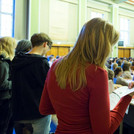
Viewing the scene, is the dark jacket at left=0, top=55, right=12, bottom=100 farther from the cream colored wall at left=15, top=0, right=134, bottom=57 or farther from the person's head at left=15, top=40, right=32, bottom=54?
the cream colored wall at left=15, top=0, right=134, bottom=57

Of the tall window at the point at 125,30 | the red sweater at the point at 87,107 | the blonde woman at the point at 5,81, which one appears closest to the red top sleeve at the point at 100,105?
the red sweater at the point at 87,107

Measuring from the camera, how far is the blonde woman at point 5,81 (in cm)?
178

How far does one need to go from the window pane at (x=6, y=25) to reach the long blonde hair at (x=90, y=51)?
8717 mm

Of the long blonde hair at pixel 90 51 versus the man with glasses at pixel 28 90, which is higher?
the long blonde hair at pixel 90 51

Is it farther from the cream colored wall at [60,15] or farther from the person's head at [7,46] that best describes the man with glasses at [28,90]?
the cream colored wall at [60,15]

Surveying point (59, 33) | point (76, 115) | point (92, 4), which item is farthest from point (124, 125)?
point (92, 4)

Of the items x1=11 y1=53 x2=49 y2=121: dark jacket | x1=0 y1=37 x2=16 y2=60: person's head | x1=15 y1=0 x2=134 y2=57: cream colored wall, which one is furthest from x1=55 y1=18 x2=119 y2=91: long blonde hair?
x1=15 y1=0 x2=134 y2=57: cream colored wall

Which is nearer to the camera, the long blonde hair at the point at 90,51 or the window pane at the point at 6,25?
the long blonde hair at the point at 90,51

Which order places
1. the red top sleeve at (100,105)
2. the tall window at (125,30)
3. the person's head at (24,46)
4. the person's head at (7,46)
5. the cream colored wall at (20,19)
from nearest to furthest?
the red top sleeve at (100,105) < the person's head at (24,46) < the person's head at (7,46) < the cream colored wall at (20,19) < the tall window at (125,30)

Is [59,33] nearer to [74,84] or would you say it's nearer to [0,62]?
[0,62]

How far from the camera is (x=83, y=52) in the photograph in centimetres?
82

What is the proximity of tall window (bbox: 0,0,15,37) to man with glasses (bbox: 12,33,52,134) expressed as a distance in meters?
8.07

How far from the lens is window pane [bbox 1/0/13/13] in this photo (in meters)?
8.56

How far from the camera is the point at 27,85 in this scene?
1349mm
